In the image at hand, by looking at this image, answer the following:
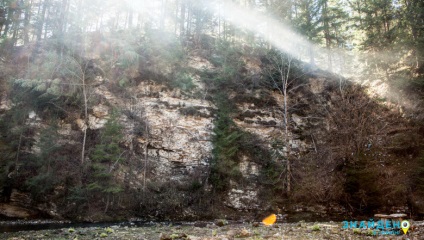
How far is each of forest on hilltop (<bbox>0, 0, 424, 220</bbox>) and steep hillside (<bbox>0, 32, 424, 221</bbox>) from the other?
0.32ft

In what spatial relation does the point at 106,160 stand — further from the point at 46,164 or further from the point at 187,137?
the point at 187,137

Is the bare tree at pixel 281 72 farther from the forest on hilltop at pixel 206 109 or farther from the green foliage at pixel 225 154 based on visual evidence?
the green foliage at pixel 225 154

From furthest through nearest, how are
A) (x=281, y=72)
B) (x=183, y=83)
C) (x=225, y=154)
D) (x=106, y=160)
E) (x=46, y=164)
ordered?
(x=183, y=83), (x=281, y=72), (x=225, y=154), (x=106, y=160), (x=46, y=164)

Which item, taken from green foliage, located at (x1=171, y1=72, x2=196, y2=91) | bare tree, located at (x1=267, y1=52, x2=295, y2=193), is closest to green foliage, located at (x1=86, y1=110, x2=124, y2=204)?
green foliage, located at (x1=171, y1=72, x2=196, y2=91)

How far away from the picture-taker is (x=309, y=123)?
23016mm

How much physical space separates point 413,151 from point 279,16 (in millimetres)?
17475

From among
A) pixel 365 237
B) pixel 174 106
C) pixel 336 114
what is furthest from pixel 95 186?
pixel 336 114

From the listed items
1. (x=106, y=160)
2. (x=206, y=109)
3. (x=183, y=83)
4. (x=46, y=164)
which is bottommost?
(x=46, y=164)

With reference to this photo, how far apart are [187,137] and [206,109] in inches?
120

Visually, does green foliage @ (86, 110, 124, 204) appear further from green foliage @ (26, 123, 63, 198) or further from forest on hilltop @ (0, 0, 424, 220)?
green foliage @ (26, 123, 63, 198)

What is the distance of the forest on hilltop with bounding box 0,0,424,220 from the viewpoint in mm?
17594

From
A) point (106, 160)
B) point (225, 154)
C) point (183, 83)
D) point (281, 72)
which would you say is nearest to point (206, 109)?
point (183, 83)

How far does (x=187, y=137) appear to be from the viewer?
20672mm

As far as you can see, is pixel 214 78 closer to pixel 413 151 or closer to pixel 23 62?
pixel 413 151
